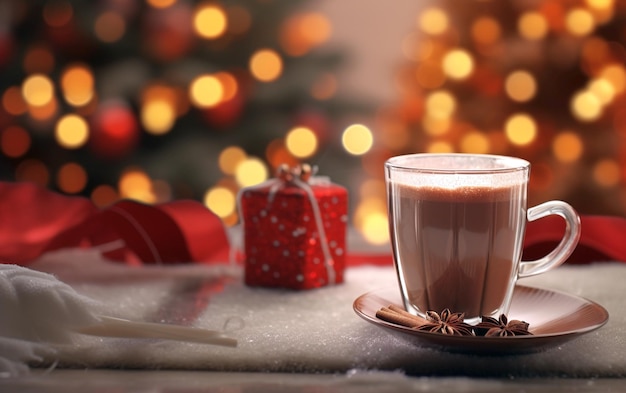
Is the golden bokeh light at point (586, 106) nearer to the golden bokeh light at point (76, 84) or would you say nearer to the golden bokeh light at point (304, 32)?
the golden bokeh light at point (304, 32)

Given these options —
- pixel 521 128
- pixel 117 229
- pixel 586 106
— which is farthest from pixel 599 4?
pixel 117 229

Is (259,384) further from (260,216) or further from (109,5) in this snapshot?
(109,5)

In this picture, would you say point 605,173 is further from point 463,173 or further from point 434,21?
point 463,173

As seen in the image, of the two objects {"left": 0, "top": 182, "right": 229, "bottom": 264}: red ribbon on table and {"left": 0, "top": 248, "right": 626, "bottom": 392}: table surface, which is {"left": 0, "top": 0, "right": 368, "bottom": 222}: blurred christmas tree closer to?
{"left": 0, "top": 182, "right": 229, "bottom": 264}: red ribbon on table

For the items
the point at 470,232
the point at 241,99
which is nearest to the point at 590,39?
the point at 241,99

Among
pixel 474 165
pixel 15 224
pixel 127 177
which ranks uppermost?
pixel 474 165

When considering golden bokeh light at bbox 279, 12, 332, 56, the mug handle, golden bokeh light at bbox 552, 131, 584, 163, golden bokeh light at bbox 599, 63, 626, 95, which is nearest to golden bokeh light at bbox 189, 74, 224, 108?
golden bokeh light at bbox 279, 12, 332, 56
